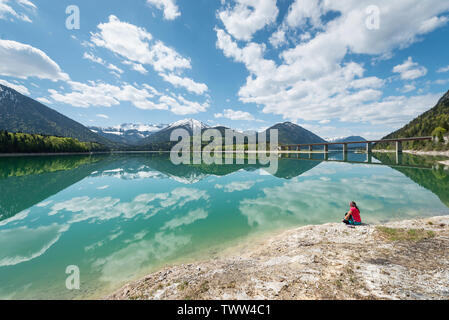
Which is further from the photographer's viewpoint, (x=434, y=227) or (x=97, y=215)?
(x=97, y=215)

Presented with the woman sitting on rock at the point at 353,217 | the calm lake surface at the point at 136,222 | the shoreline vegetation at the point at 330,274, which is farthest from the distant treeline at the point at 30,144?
the woman sitting on rock at the point at 353,217

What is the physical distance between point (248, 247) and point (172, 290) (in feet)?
20.9

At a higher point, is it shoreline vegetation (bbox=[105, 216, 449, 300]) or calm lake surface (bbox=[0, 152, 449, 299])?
shoreline vegetation (bbox=[105, 216, 449, 300])

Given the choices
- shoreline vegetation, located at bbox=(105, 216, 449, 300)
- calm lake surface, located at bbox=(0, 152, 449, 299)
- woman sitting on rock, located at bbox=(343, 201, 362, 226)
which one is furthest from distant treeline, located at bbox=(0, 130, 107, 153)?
woman sitting on rock, located at bbox=(343, 201, 362, 226)

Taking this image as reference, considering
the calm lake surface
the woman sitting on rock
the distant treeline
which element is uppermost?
the distant treeline

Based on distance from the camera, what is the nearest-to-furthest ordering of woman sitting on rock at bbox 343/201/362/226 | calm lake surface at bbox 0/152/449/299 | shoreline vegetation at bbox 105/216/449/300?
shoreline vegetation at bbox 105/216/449/300, calm lake surface at bbox 0/152/449/299, woman sitting on rock at bbox 343/201/362/226

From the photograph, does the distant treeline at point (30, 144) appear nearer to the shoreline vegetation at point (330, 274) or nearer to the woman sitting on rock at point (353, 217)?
the shoreline vegetation at point (330, 274)

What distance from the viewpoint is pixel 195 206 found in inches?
785

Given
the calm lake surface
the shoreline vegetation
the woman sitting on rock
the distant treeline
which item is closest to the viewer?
the shoreline vegetation

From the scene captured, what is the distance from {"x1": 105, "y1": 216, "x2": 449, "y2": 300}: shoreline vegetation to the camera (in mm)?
5336

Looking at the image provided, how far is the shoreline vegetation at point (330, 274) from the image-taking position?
534 cm

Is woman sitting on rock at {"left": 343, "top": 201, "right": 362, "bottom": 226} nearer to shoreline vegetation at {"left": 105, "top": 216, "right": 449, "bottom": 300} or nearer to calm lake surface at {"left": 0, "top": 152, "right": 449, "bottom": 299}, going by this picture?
shoreline vegetation at {"left": 105, "top": 216, "right": 449, "bottom": 300}
